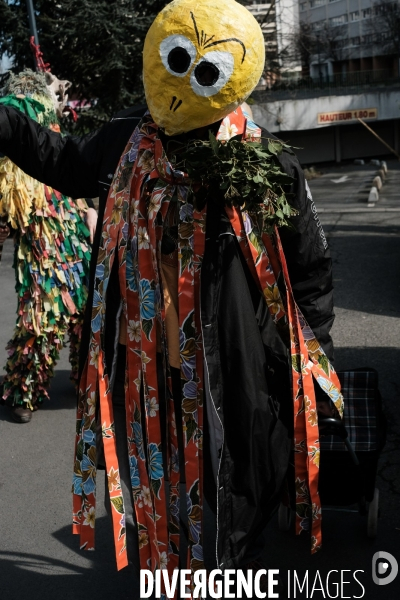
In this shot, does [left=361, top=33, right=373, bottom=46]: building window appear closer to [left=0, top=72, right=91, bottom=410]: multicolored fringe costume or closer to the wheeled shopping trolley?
[left=0, top=72, right=91, bottom=410]: multicolored fringe costume

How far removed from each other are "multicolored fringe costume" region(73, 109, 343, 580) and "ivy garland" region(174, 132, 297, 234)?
7cm

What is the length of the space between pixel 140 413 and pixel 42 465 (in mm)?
1796

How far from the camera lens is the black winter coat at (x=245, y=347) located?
2332 mm

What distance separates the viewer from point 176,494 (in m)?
2.57

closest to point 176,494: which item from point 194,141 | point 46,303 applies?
point 194,141

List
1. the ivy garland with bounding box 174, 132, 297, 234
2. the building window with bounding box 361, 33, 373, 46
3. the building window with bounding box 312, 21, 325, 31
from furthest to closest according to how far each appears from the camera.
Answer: the building window with bounding box 312, 21, 325, 31
the building window with bounding box 361, 33, 373, 46
the ivy garland with bounding box 174, 132, 297, 234

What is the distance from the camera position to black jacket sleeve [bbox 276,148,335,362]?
7.81 feet

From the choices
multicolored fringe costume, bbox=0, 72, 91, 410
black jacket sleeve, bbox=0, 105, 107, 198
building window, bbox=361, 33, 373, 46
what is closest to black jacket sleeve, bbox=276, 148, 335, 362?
black jacket sleeve, bbox=0, 105, 107, 198

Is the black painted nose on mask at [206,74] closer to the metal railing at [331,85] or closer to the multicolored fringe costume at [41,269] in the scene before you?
the multicolored fringe costume at [41,269]

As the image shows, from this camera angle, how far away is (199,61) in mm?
2229

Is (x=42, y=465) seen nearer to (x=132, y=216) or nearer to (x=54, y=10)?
(x=132, y=216)

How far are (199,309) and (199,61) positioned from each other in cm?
75

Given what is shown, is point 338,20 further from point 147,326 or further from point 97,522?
point 147,326

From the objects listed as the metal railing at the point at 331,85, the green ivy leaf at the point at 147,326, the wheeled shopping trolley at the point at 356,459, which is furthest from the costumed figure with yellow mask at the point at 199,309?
the metal railing at the point at 331,85
